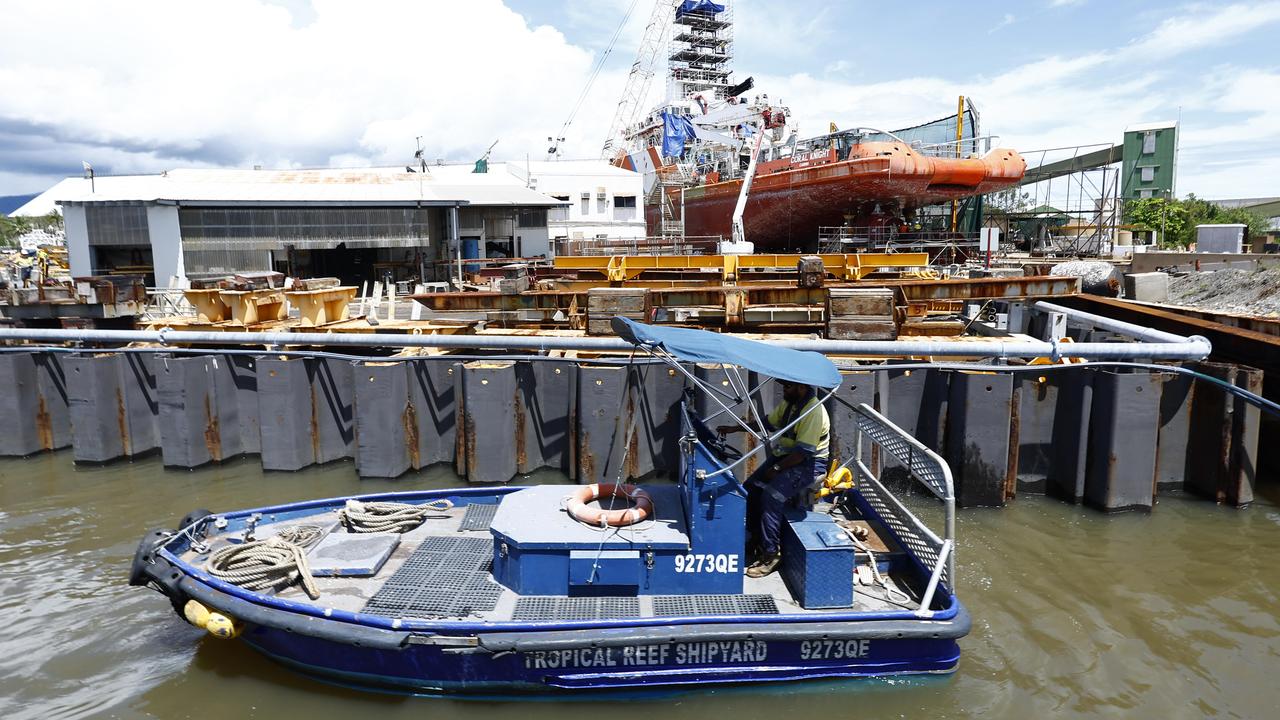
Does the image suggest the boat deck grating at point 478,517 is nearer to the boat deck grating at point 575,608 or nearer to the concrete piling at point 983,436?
the boat deck grating at point 575,608

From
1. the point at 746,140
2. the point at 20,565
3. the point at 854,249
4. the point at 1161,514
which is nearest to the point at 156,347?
the point at 20,565

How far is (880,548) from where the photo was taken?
6.57m

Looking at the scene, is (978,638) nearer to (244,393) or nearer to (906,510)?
(906,510)

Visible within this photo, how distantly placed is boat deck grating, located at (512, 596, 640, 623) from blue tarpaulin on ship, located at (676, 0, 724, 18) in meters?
58.5

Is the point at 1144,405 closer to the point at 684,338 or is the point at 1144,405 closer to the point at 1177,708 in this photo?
the point at 1177,708

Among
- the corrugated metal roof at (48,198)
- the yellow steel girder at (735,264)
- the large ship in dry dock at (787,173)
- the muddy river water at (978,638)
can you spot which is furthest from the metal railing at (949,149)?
the corrugated metal roof at (48,198)

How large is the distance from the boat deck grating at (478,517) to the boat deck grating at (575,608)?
4.81ft

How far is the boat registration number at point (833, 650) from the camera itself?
547 centimetres

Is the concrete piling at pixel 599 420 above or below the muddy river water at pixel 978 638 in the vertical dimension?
above

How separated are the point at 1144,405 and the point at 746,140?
1280 inches

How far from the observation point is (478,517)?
7.32 metres

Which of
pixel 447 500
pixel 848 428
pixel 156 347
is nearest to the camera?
→ pixel 447 500

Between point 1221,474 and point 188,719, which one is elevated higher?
point 1221,474

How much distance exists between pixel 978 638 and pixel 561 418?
5.85 meters
